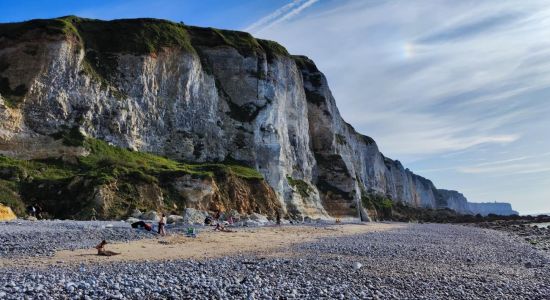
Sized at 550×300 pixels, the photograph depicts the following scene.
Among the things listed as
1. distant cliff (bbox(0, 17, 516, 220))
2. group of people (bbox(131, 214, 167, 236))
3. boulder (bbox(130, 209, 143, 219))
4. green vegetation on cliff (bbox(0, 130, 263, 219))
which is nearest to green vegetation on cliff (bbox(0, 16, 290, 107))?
distant cliff (bbox(0, 17, 516, 220))

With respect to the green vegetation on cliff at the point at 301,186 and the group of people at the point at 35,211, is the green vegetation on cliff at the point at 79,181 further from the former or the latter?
the green vegetation on cliff at the point at 301,186

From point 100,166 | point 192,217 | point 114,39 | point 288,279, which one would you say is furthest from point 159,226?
point 114,39

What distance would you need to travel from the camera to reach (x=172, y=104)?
50.6m

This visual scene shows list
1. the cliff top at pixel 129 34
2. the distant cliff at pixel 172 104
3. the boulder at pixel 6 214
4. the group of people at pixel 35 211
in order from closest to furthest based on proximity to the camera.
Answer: the boulder at pixel 6 214
the group of people at pixel 35 211
the distant cliff at pixel 172 104
the cliff top at pixel 129 34

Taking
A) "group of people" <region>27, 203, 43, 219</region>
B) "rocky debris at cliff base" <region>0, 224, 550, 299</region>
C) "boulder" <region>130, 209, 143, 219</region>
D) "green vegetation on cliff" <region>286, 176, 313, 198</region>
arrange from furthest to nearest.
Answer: "green vegetation on cliff" <region>286, 176, 313, 198</region>, "boulder" <region>130, 209, 143, 219</region>, "group of people" <region>27, 203, 43, 219</region>, "rocky debris at cliff base" <region>0, 224, 550, 299</region>

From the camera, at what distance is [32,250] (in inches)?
527

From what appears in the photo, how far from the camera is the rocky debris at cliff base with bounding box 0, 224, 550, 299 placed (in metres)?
8.55

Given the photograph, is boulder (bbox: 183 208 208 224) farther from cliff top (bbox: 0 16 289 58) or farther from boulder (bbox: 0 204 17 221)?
cliff top (bbox: 0 16 289 58)

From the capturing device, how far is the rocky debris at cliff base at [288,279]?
28.1ft

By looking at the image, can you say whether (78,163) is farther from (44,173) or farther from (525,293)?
(525,293)

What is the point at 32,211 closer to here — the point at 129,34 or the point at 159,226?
the point at 159,226

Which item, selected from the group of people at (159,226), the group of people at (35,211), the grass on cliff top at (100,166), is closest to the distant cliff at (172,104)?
the grass on cliff top at (100,166)

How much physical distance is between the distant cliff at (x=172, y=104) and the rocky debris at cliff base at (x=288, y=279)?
2043cm

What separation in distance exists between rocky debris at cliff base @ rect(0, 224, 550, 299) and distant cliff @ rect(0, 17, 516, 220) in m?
20.4
